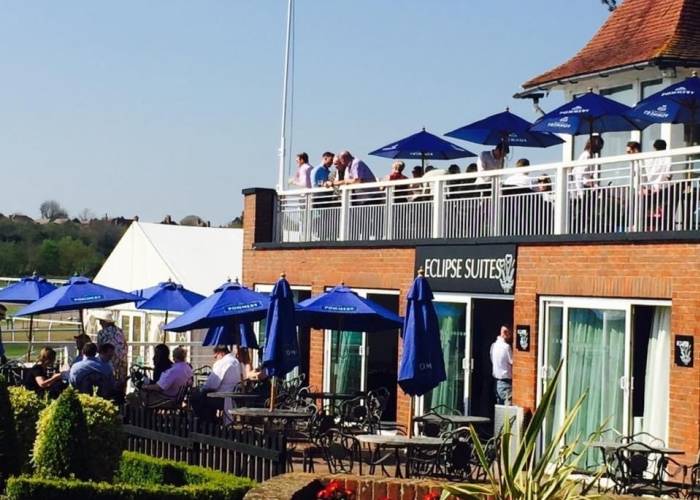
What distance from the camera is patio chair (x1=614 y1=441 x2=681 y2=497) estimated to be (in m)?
13.9

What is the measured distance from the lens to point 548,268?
714 inches

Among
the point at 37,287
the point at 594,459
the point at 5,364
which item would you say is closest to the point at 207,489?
the point at 594,459

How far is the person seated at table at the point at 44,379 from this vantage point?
20.0 meters

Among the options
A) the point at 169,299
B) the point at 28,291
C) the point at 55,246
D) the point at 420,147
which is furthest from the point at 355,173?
the point at 55,246

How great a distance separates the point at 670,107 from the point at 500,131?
15.4 ft

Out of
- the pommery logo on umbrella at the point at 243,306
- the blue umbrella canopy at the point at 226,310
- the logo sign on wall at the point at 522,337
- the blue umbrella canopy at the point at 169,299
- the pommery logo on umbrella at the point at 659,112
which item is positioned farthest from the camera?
the blue umbrella canopy at the point at 169,299

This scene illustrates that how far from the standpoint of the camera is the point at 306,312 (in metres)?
→ 20.1

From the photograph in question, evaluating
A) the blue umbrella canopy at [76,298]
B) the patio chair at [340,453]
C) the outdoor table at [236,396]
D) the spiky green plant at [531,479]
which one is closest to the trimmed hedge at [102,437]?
the patio chair at [340,453]

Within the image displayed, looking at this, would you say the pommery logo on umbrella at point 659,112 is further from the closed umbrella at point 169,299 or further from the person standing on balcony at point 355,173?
the closed umbrella at point 169,299

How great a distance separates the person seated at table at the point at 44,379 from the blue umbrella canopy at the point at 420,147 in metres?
7.16

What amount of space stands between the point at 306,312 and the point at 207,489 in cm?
798

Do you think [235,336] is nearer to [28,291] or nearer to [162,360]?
[162,360]

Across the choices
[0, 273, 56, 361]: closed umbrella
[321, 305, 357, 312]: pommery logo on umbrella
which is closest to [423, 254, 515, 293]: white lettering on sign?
[321, 305, 357, 312]: pommery logo on umbrella

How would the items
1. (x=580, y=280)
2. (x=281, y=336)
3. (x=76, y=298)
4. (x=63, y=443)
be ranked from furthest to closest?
(x=76, y=298)
(x=281, y=336)
(x=580, y=280)
(x=63, y=443)
